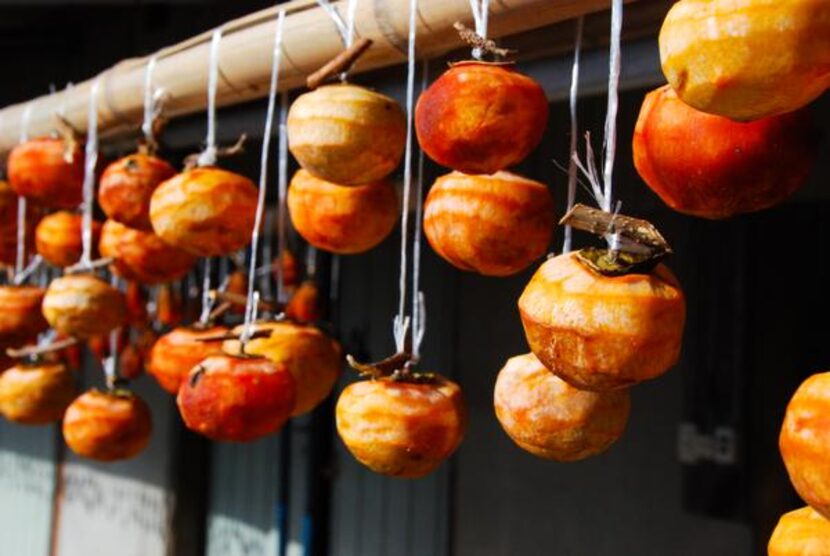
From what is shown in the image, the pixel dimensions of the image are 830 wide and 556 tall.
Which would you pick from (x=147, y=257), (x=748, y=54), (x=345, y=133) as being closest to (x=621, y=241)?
(x=748, y=54)

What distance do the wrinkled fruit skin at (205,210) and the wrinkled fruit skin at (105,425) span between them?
463 mm

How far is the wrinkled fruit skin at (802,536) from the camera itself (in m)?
0.88

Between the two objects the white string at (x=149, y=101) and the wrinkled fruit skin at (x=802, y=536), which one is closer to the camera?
the wrinkled fruit skin at (x=802, y=536)

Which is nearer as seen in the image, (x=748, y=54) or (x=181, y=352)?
(x=748, y=54)

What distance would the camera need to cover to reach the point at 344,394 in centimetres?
123

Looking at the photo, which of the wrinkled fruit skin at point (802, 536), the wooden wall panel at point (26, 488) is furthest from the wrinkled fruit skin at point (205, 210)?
the wooden wall panel at point (26, 488)

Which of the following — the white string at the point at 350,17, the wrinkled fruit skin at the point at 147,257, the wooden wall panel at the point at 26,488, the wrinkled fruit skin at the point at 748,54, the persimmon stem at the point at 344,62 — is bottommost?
the wooden wall panel at the point at 26,488

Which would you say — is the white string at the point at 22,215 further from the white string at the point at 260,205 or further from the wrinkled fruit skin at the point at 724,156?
the wrinkled fruit skin at the point at 724,156

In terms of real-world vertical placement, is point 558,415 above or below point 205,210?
below

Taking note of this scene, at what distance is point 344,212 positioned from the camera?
1388 millimetres

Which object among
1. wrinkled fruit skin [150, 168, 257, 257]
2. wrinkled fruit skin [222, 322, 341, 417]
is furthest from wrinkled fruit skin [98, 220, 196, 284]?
wrinkled fruit skin [222, 322, 341, 417]

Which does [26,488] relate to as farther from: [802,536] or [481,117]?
[802,536]

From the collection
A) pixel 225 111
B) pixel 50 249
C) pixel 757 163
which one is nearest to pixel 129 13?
pixel 225 111

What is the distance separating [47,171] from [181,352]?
0.56m
